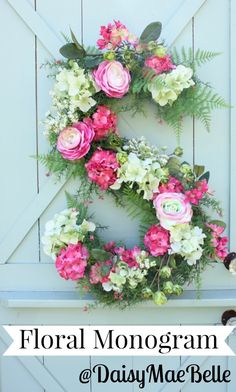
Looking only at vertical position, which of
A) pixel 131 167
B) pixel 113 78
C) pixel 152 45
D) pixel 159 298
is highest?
pixel 152 45

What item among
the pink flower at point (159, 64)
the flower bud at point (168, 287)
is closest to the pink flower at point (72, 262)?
the flower bud at point (168, 287)

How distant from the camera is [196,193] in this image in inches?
50.9

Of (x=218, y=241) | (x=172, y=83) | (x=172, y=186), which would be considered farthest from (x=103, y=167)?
(x=218, y=241)

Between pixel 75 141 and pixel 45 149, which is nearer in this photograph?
pixel 75 141

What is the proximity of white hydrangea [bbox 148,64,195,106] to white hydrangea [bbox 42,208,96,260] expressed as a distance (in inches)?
17.1

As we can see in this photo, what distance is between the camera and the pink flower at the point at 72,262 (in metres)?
1.30

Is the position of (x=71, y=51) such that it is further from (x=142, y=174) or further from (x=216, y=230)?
(x=216, y=230)

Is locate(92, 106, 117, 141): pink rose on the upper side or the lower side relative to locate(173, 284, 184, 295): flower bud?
upper

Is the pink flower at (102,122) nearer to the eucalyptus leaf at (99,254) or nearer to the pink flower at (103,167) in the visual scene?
the pink flower at (103,167)

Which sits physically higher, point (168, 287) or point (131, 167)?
point (131, 167)

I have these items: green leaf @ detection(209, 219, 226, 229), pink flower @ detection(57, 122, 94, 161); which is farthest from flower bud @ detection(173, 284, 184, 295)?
pink flower @ detection(57, 122, 94, 161)

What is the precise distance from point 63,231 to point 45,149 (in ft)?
0.94

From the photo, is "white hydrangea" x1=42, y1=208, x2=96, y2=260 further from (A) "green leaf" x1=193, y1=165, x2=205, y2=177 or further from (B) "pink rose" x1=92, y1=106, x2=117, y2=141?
(A) "green leaf" x1=193, y1=165, x2=205, y2=177

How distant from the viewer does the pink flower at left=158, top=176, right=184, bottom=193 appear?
130 centimetres
